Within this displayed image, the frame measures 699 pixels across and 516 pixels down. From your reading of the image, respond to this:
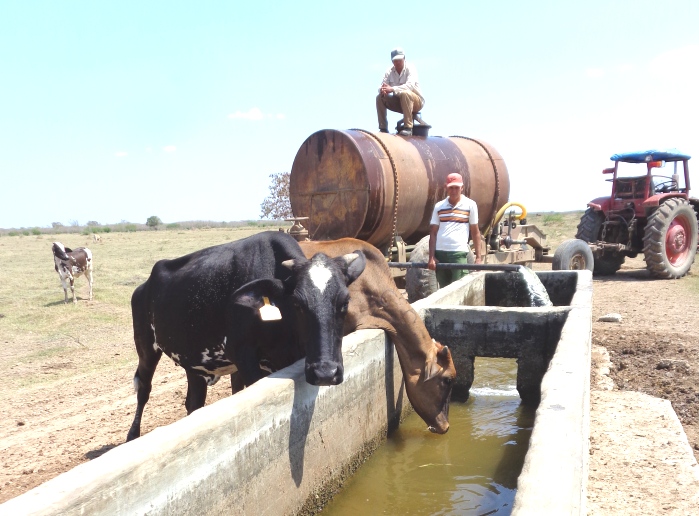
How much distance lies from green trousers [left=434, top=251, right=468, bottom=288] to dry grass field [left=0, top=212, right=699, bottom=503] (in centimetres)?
190

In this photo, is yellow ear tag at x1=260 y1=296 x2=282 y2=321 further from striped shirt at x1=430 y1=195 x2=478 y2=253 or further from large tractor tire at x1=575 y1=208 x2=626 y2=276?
large tractor tire at x1=575 y1=208 x2=626 y2=276

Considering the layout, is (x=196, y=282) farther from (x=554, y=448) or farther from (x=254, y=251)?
(x=554, y=448)

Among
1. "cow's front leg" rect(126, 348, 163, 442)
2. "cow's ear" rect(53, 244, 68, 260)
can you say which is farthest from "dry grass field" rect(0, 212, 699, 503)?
"cow's ear" rect(53, 244, 68, 260)

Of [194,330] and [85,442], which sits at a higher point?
[194,330]

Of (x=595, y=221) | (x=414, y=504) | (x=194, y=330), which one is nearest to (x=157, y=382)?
(x=194, y=330)

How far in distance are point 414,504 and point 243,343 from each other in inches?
56.3

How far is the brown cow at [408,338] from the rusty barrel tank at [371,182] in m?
4.33

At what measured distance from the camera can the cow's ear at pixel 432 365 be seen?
4285mm

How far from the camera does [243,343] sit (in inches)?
153

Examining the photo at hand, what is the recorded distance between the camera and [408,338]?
4.32 meters

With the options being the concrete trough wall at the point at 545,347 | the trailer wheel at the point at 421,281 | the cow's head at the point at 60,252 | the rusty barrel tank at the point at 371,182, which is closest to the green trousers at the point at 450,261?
the concrete trough wall at the point at 545,347

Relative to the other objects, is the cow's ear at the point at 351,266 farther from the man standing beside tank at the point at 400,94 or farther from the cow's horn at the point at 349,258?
the man standing beside tank at the point at 400,94

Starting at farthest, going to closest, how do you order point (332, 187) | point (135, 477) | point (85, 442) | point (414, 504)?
1. point (332, 187)
2. point (85, 442)
3. point (414, 504)
4. point (135, 477)

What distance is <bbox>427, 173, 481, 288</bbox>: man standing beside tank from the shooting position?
672 centimetres
